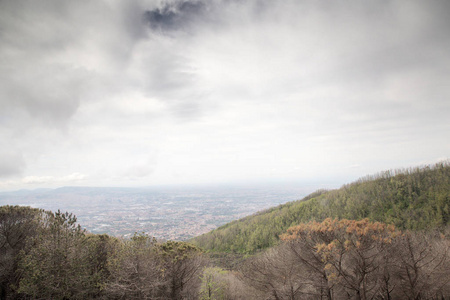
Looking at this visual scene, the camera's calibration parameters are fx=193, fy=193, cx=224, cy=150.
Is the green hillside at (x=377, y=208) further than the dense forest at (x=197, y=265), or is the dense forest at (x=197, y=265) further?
the green hillside at (x=377, y=208)

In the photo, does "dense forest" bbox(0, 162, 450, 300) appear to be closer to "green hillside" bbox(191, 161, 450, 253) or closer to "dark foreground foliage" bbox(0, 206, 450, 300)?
"dark foreground foliage" bbox(0, 206, 450, 300)

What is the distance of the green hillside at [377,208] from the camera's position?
49922mm

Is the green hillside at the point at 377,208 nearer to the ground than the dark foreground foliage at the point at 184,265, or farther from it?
nearer to the ground

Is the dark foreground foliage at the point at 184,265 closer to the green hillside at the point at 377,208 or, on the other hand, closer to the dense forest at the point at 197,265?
the dense forest at the point at 197,265

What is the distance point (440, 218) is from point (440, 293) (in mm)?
40996

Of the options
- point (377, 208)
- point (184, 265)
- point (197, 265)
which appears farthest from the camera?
point (377, 208)

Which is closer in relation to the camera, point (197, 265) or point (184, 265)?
point (184, 265)

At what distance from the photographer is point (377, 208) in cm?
6066

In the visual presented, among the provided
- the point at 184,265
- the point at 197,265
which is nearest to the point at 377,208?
the point at 197,265

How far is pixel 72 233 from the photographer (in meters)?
13.2

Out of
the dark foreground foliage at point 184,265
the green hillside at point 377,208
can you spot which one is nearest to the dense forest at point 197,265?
the dark foreground foliage at point 184,265

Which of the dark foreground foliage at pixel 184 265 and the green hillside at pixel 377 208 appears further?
the green hillside at pixel 377 208

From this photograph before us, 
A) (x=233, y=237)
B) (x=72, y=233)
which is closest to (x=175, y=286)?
(x=72, y=233)

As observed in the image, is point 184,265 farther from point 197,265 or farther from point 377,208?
point 377,208
